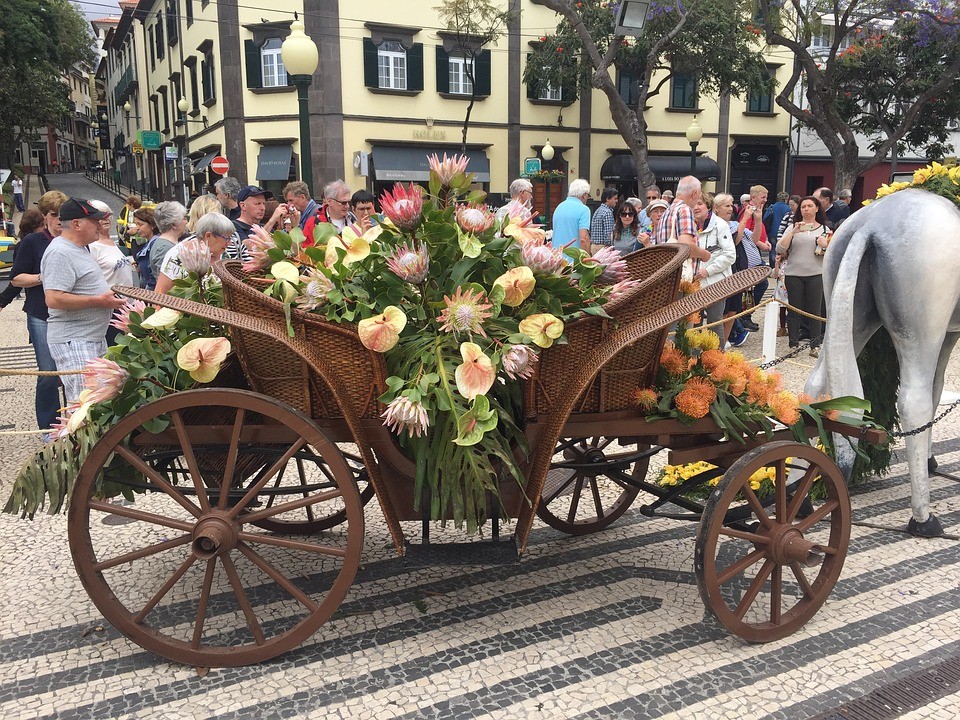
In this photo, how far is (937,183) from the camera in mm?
4172

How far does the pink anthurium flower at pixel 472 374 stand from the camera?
2596 millimetres

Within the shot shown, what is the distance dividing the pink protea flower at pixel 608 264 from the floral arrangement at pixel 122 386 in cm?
142

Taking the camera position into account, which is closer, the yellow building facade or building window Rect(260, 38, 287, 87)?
the yellow building facade

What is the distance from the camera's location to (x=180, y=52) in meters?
28.1

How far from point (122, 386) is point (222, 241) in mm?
1513

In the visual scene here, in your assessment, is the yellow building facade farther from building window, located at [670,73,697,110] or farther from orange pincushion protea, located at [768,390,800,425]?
orange pincushion protea, located at [768,390,800,425]

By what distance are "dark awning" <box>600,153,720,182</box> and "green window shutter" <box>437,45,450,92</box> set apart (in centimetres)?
646

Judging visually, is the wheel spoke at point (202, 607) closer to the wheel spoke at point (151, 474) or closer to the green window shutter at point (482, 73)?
the wheel spoke at point (151, 474)

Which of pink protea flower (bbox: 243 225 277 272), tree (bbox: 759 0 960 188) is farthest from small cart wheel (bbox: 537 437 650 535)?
tree (bbox: 759 0 960 188)

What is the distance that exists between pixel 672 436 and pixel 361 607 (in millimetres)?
1520

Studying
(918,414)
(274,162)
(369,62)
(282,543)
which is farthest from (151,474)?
(369,62)

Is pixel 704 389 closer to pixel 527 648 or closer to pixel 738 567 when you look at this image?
pixel 738 567

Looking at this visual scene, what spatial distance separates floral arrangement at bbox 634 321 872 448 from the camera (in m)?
3.00

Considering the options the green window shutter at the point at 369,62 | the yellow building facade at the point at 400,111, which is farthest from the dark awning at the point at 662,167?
the green window shutter at the point at 369,62
